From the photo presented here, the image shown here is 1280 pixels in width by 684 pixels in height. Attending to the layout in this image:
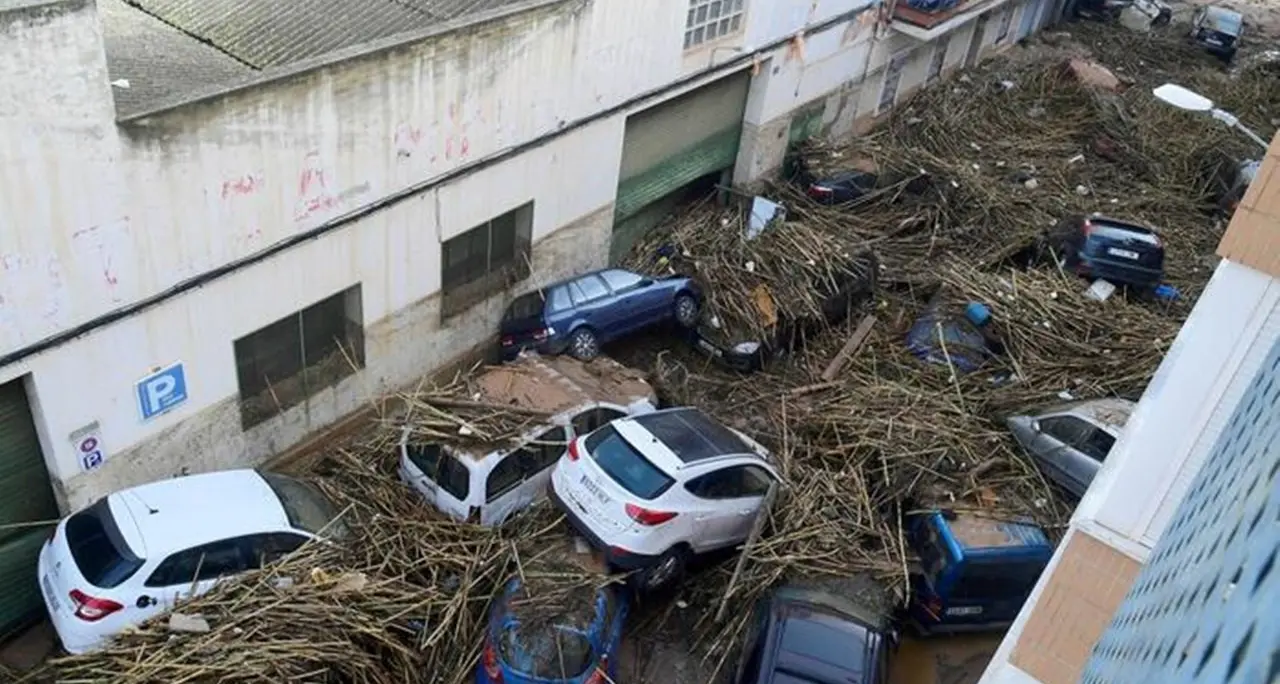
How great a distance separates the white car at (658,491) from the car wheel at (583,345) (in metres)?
3.16

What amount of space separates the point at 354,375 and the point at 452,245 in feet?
7.06

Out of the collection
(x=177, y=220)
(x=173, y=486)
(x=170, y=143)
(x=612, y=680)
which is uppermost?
(x=170, y=143)

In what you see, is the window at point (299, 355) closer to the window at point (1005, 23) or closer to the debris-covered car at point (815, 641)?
A: the debris-covered car at point (815, 641)

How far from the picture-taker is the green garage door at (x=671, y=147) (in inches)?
672

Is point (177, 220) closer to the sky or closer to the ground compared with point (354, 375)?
closer to the sky

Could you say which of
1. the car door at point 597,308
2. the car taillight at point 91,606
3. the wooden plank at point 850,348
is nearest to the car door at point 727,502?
the wooden plank at point 850,348

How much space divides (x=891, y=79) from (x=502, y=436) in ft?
52.3

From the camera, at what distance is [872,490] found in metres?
12.6

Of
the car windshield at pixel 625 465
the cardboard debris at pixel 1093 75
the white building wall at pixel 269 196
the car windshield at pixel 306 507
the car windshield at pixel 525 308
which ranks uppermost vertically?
the white building wall at pixel 269 196

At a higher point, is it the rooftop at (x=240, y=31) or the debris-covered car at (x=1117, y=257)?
the rooftop at (x=240, y=31)

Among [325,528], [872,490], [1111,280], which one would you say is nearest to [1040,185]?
[1111,280]

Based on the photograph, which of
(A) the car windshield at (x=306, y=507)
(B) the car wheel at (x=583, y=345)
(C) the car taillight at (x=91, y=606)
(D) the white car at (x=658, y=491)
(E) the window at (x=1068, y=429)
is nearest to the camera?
(C) the car taillight at (x=91, y=606)

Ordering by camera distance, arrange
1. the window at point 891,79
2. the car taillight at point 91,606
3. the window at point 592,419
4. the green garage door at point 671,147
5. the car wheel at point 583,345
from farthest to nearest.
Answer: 1. the window at point 891,79
2. the green garage door at point 671,147
3. the car wheel at point 583,345
4. the window at point 592,419
5. the car taillight at point 91,606

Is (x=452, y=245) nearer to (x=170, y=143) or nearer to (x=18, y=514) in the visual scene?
(x=170, y=143)
